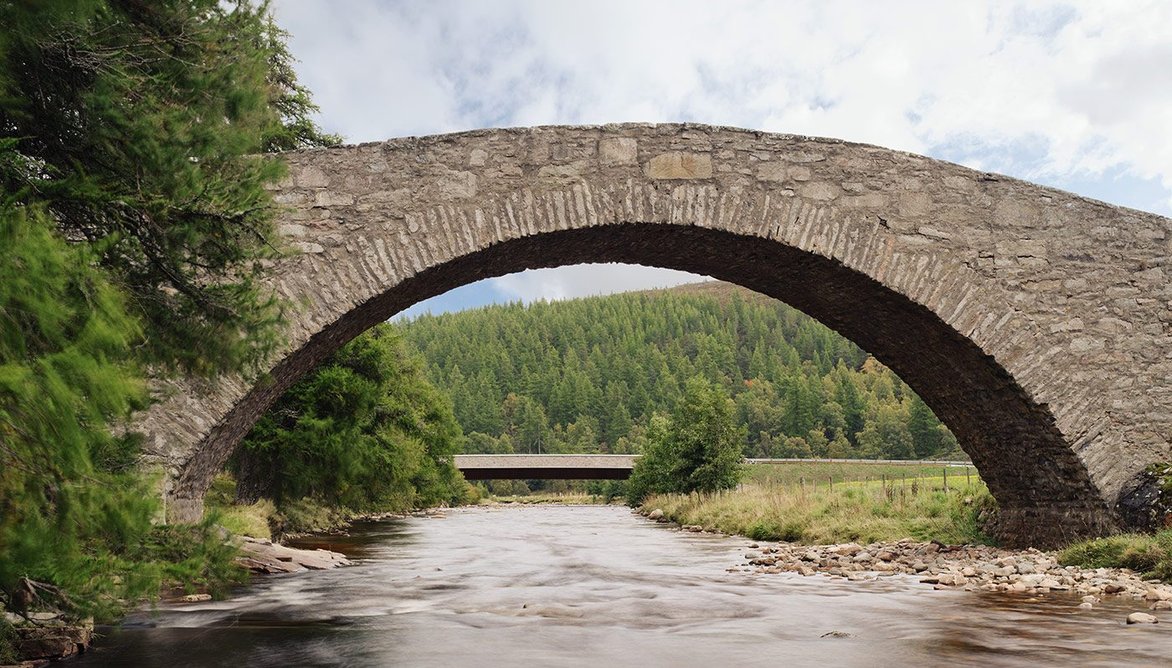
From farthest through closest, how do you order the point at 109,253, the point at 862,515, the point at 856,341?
the point at 862,515
the point at 856,341
the point at 109,253

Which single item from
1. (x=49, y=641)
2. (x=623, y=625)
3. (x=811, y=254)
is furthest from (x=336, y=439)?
(x=49, y=641)

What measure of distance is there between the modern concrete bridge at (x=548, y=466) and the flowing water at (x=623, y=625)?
32784 millimetres

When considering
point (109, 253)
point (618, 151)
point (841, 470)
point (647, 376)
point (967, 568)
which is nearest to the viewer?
point (109, 253)

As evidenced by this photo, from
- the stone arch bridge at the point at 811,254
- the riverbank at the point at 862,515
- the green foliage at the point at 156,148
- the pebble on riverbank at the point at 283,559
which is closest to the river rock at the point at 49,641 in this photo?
the green foliage at the point at 156,148

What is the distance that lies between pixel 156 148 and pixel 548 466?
38815 mm

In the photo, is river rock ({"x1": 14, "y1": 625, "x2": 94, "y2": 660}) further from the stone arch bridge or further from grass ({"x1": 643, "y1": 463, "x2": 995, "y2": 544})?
grass ({"x1": 643, "y1": 463, "x2": 995, "y2": 544})

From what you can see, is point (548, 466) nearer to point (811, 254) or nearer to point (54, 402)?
point (811, 254)

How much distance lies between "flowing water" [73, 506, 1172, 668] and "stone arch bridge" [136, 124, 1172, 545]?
5.34ft

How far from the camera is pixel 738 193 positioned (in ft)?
26.7

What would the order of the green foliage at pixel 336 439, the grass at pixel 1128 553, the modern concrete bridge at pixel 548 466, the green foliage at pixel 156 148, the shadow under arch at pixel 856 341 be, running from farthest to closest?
the modern concrete bridge at pixel 548 466
the green foliage at pixel 336 439
the shadow under arch at pixel 856 341
the grass at pixel 1128 553
the green foliage at pixel 156 148

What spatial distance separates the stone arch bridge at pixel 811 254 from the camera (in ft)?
25.5

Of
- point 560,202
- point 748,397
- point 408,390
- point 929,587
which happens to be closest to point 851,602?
point 929,587

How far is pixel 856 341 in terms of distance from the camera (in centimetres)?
989

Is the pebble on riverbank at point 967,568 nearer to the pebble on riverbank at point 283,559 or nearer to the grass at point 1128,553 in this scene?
the grass at point 1128,553
